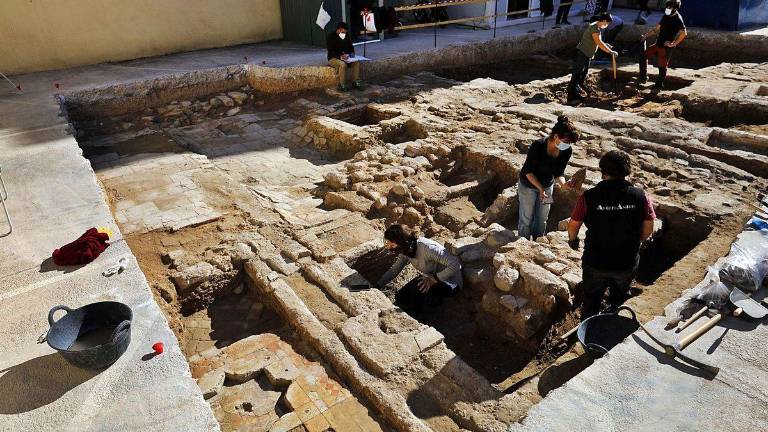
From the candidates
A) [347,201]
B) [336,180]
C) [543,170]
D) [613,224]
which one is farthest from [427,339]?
[336,180]

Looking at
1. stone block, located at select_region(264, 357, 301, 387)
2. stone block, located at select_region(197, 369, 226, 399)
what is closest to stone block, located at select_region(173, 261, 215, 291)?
stone block, located at select_region(197, 369, 226, 399)

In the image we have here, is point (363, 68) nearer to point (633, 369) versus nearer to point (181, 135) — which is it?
point (181, 135)

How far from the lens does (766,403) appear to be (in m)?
3.05

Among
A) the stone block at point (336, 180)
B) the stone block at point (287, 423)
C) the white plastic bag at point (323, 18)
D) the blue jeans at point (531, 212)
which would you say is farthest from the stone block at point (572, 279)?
the white plastic bag at point (323, 18)

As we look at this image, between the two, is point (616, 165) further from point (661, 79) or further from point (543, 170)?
point (661, 79)

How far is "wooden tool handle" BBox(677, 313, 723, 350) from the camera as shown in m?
3.43

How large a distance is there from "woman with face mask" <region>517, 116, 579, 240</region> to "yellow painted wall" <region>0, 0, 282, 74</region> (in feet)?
32.6

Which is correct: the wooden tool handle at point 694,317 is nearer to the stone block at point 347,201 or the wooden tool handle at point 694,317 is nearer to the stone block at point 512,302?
the stone block at point 512,302

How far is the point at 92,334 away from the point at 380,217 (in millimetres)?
3676

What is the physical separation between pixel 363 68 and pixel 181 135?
4.15 m

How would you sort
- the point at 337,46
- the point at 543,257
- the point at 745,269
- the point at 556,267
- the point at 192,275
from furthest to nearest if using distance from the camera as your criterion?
the point at 337,46 < the point at 192,275 < the point at 543,257 < the point at 556,267 < the point at 745,269

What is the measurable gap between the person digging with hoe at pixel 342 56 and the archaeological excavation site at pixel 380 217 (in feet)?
0.85

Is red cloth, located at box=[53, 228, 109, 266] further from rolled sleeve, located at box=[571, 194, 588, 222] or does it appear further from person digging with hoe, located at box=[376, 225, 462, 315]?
rolled sleeve, located at box=[571, 194, 588, 222]

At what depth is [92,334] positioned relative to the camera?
3.62 meters
